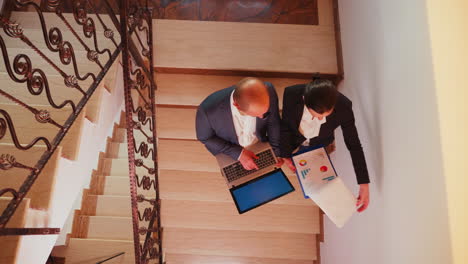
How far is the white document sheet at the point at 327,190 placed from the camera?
6.75 ft

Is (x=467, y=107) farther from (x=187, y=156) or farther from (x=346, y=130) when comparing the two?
(x=187, y=156)

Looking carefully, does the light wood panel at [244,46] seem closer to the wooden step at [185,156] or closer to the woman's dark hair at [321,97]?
the wooden step at [185,156]

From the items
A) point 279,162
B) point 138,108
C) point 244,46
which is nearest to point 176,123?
point 138,108

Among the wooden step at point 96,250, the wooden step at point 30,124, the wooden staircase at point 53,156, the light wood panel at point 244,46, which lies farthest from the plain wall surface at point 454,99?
the wooden step at point 96,250

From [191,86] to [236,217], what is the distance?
4.73ft

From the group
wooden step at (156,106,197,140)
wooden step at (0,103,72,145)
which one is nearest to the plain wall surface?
wooden step at (0,103,72,145)

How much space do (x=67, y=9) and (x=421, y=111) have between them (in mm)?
3372

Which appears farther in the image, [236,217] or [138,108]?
[236,217]

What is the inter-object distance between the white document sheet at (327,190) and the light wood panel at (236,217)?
1.26m

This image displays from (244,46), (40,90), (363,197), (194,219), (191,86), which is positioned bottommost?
(194,219)

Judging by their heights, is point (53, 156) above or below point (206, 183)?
above

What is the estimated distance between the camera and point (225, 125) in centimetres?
214

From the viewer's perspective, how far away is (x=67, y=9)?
10.7ft

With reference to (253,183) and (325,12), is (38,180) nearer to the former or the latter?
(253,183)
